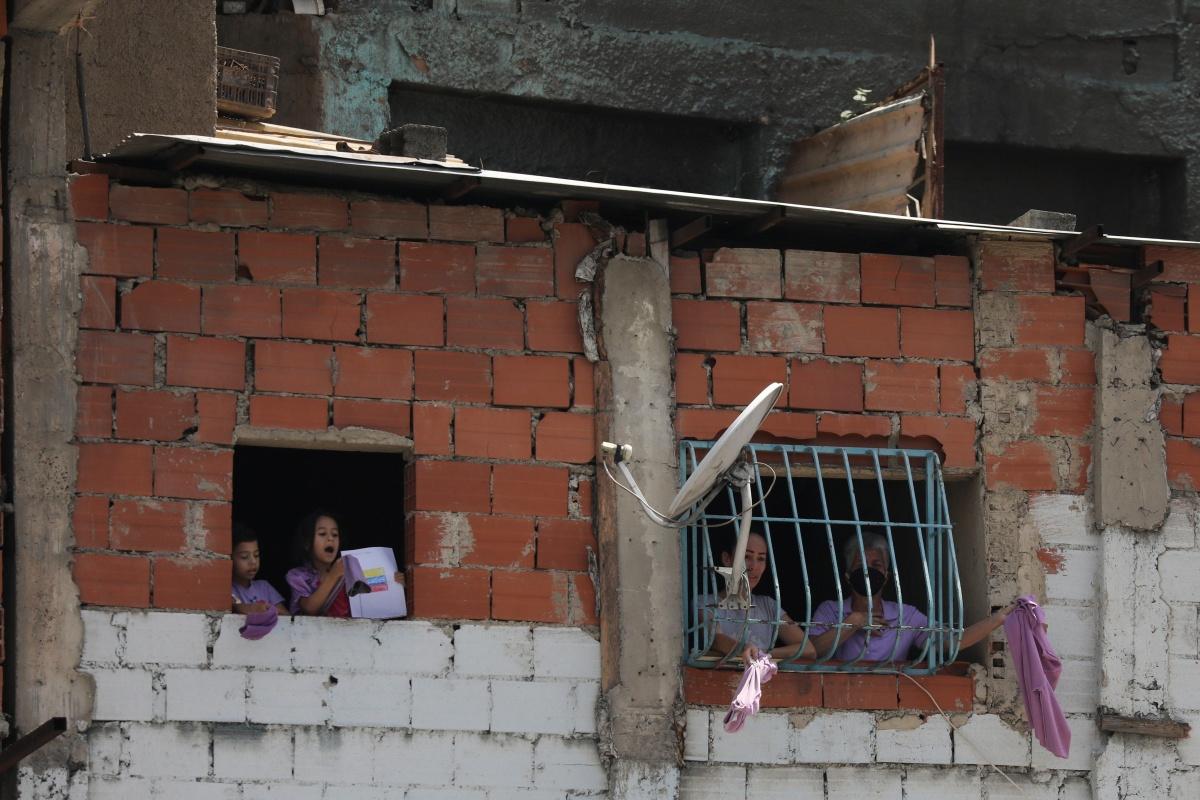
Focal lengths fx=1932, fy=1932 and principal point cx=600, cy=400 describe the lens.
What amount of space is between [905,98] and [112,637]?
505 centimetres

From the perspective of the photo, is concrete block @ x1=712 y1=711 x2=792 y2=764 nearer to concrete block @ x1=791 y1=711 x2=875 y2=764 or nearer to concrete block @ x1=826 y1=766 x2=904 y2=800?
concrete block @ x1=791 y1=711 x2=875 y2=764

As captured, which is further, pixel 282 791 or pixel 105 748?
pixel 282 791

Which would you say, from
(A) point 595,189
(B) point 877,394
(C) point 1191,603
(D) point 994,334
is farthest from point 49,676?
(C) point 1191,603

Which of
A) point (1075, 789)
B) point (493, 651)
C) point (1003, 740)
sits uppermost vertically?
point (493, 651)

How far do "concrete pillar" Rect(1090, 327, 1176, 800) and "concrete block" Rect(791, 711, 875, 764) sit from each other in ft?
3.12

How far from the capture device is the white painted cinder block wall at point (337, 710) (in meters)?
6.82

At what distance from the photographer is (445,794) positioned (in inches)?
278

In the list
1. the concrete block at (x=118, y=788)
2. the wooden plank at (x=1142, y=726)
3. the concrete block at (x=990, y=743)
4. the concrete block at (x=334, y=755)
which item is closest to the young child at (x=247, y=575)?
the concrete block at (x=334, y=755)

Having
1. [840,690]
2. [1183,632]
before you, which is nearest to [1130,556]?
[1183,632]

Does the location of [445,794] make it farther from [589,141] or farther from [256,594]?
[589,141]

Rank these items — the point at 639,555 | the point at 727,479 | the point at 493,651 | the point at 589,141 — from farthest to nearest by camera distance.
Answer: the point at 589,141, the point at 639,555, the point at 493,651, the point at 727,479

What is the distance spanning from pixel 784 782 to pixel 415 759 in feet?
4.72

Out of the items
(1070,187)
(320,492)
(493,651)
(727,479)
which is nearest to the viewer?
(727,479)

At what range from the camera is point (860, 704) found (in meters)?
7.52
